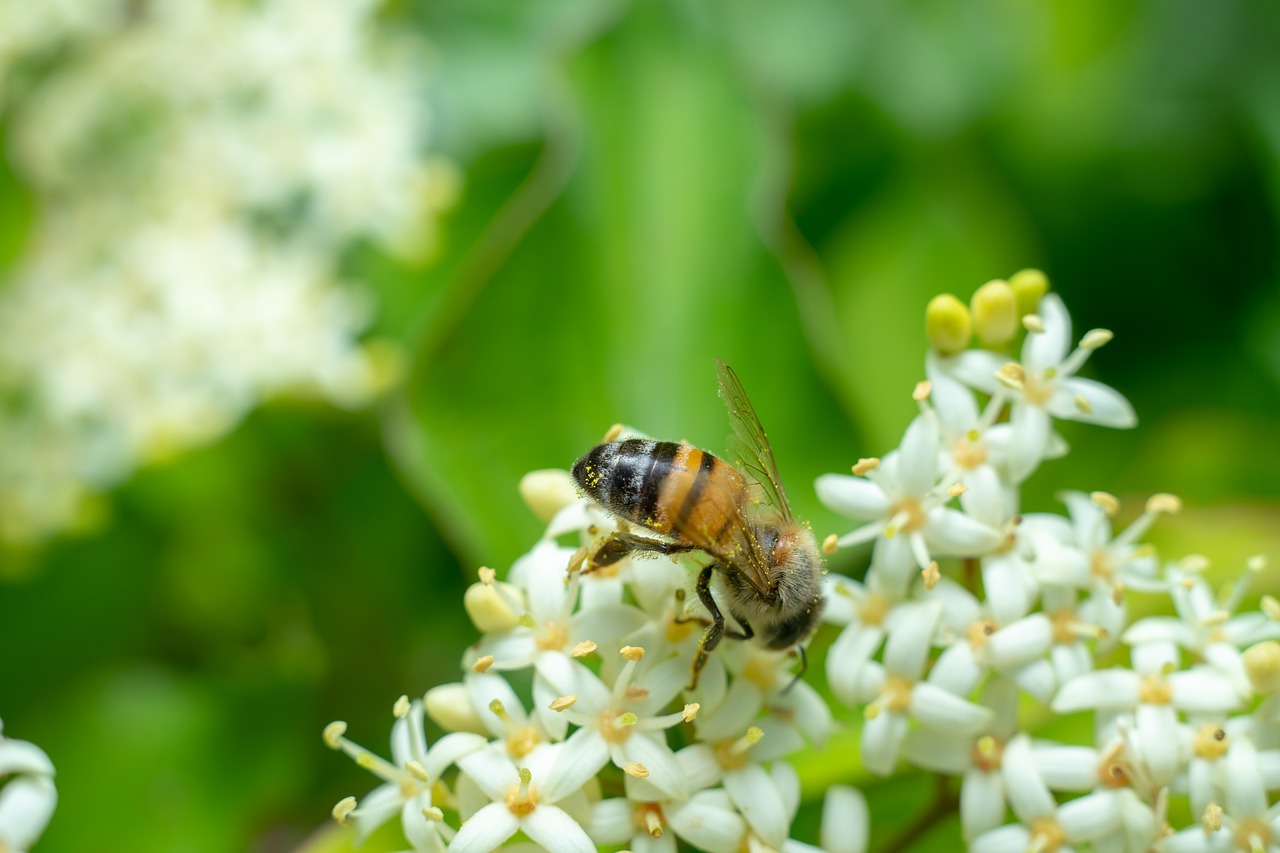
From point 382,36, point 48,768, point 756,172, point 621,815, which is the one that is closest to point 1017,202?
point 756,172

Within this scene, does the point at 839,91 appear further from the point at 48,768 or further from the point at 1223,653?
the point at 48,768

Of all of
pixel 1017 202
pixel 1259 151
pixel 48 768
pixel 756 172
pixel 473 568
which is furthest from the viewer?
pixel 1017 202

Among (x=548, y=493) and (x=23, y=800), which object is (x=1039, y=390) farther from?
(x=23, y=800)

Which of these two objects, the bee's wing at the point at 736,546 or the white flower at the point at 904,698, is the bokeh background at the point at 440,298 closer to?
the white flower at the point at 904,698

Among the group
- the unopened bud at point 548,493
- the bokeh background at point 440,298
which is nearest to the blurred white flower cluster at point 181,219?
the bokeh background at point 440,298

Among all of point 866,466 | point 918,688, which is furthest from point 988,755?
point 866,466

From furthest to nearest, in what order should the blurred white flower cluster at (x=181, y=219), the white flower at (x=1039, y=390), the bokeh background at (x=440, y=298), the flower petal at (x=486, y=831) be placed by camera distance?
1. the blurred white flower cluster at (x=181, y=219)
2. the bokeh background at (x=440, y=298)
3. the white flower at (x=1039, y=390)
4. the flower petal at (x=486, y=831)

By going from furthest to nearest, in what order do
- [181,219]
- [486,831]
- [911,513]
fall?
[181,219]
[911,513]
[486,831]
